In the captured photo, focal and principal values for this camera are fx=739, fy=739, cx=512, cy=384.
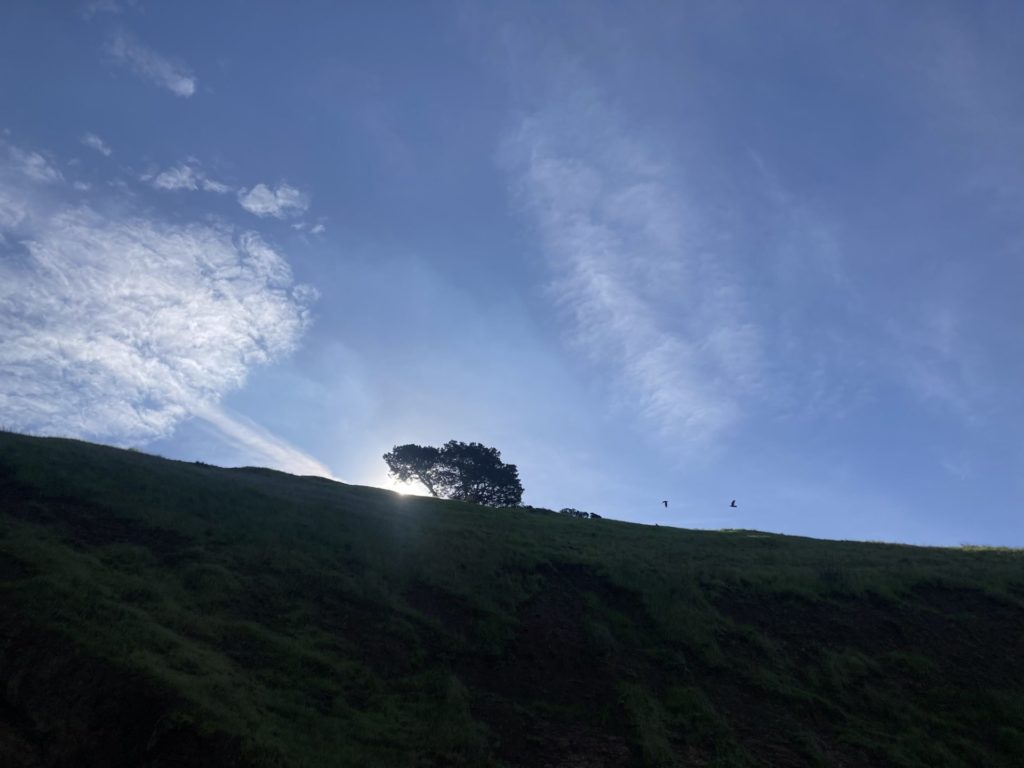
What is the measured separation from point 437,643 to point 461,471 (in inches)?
1962

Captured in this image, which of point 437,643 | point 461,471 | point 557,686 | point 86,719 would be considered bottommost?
point 86,719

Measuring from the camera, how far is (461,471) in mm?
68688

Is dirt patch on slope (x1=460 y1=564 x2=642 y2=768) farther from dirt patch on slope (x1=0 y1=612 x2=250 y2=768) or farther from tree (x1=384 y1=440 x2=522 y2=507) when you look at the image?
tree (x1=384 y1=440 x2=522 y2=507)

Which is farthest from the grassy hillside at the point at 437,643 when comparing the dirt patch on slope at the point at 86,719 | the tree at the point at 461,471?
the tree at the point at 461,471

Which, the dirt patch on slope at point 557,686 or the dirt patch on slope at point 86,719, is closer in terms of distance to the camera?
the dirt patch on slope at point 86,719

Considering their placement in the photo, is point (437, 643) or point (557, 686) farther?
point (437, 643)

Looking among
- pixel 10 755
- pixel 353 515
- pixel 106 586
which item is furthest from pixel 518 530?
pixel 10 755

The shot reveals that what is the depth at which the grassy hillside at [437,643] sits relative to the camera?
12.3m

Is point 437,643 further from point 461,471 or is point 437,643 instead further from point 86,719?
point 461,471

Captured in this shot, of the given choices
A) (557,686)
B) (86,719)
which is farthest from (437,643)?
(86,719)

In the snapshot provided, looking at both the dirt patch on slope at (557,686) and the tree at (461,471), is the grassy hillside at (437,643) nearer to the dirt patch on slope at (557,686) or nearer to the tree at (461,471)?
the dirt patch on slope at (557,686)

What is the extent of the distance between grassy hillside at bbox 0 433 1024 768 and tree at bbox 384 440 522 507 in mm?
37383

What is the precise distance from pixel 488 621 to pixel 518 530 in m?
12.7

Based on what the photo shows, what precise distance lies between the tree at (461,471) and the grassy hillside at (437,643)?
3738cm
